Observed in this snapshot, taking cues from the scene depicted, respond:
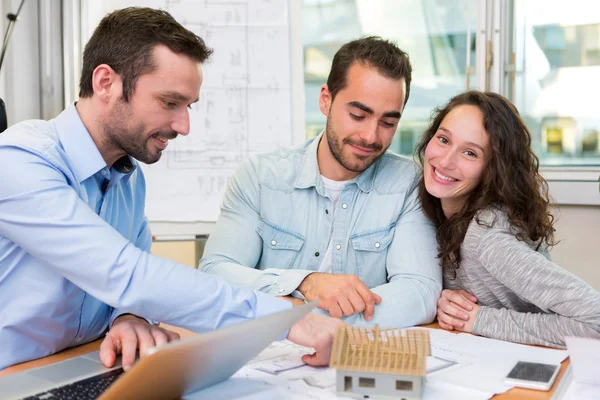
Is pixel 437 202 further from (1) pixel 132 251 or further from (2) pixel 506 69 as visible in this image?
(2) pixel 506 69

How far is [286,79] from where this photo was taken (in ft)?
8.73

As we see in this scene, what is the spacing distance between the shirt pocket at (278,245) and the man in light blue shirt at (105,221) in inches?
15.1

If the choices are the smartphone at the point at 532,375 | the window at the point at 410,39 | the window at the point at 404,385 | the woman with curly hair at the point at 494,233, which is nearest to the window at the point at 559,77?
the window at the point at 410,39

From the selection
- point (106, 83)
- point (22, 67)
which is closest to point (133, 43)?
point (106, 83)

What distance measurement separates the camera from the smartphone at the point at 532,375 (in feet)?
3.34

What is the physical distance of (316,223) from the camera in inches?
70.2

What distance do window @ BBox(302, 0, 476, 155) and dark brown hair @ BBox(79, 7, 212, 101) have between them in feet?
6.19

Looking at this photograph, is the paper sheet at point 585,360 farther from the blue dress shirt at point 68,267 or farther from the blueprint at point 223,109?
the blueprint at point 223,109

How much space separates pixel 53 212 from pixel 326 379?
54 cm

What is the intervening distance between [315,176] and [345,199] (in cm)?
11

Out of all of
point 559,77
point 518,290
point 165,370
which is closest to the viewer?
point 165,370

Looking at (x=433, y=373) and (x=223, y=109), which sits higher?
(x=223, y=109)

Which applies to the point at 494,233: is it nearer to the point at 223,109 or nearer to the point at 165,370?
the point at 165,370

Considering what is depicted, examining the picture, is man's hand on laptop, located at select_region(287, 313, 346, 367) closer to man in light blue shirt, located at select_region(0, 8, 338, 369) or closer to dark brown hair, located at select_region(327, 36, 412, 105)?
man in light blue shirt, located at select_region(0, 8, 338, 369)
